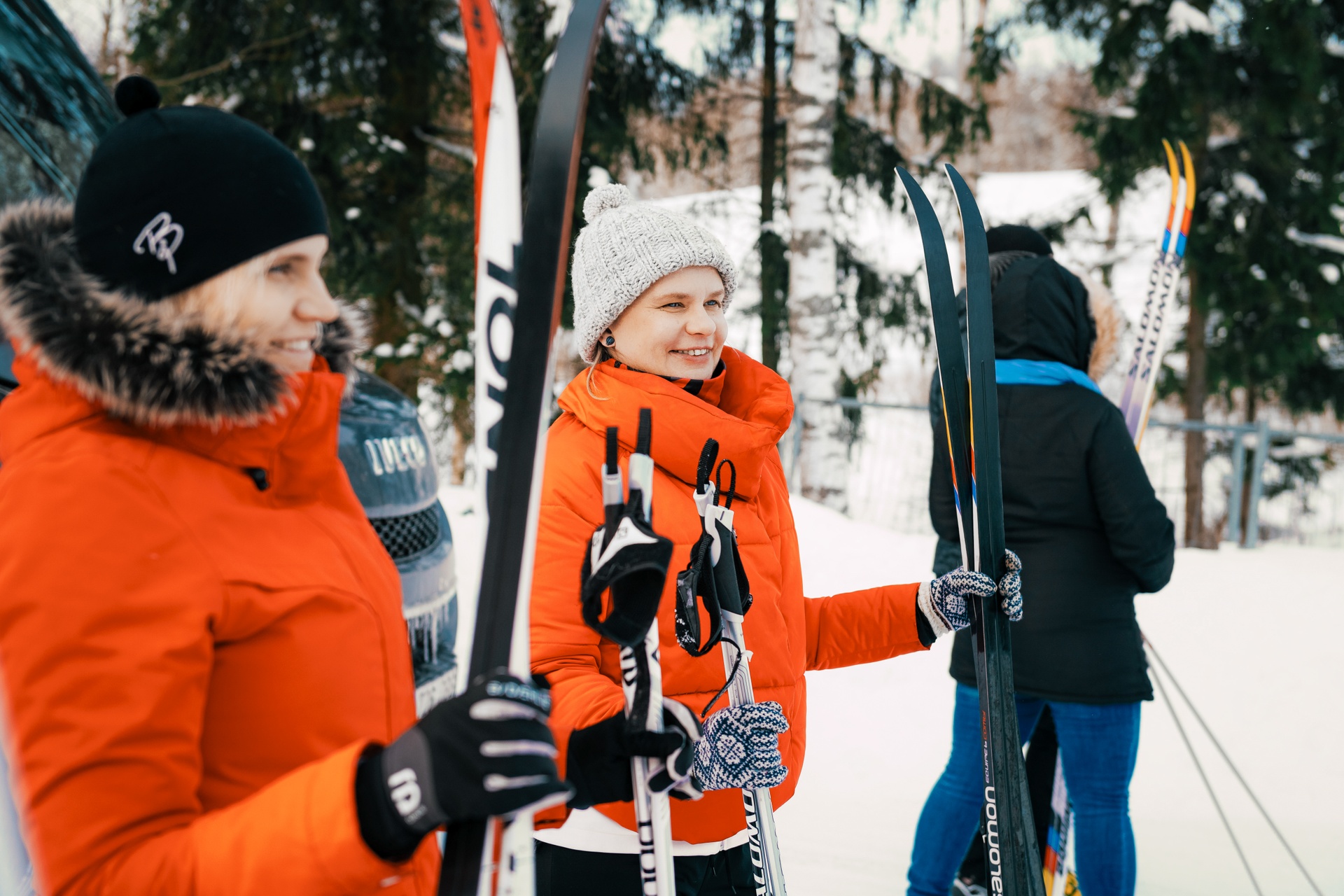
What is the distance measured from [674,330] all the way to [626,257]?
17cm

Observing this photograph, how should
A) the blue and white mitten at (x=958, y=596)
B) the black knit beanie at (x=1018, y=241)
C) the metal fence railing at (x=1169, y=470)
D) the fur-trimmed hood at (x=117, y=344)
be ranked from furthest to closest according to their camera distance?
the metal fence railing at (x=1169, y=470) → the black knit beanie at (x=1018, y=241) → the blue and white mitten at (x=958, y=596) → the fur-trimmed hood at (x=117, y=344)

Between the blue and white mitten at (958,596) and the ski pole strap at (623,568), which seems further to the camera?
the blue and white mitten at (958,596)

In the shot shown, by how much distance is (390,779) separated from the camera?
83 cm

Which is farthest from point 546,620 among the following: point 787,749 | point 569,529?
point 787,749

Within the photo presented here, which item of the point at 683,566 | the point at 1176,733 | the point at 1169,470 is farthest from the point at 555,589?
the point at 1169,470

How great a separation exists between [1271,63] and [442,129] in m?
7.49

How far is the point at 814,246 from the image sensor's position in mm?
7457

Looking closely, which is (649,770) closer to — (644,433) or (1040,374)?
(644,433)

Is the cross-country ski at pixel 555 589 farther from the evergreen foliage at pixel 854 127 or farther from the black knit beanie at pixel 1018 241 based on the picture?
the evergreen foliage at pixel 854 127

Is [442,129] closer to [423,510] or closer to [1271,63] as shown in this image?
[423,510]

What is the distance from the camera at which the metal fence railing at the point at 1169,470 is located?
9.69m

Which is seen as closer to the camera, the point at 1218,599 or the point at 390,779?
the point at 390,779

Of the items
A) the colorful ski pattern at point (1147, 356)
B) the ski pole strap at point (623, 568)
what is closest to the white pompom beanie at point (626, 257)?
the ski pole strap at point (623, 568)

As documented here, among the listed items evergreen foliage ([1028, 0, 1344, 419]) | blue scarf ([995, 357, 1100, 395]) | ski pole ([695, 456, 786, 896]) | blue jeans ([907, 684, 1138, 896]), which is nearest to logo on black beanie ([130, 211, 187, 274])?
ski pole ([695, 456, 786, 896])
